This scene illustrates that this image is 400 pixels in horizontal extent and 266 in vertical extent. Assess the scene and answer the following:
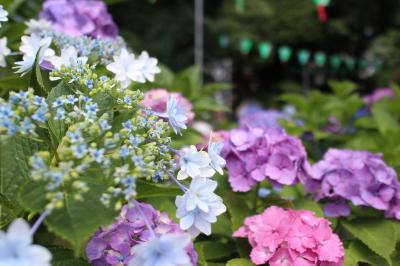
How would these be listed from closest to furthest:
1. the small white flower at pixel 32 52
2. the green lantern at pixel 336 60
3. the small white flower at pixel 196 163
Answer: the small white flower at pixel 196 163 < the small white flower at pixel 32 52 < the green lantern at pixel 336 60

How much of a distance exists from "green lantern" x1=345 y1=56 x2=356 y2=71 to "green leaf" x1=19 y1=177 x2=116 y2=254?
5.81 meters

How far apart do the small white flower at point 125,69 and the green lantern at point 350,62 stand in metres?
5.41

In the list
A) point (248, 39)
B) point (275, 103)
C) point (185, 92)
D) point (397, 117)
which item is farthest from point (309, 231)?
point (275, 103)

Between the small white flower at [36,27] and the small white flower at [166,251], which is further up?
the small white flower at [36,27]

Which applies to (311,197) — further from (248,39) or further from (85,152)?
(248,39)

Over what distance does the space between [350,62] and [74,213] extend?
19.2 feet

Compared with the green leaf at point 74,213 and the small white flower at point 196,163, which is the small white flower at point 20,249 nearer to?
the green leaf at point 74,213

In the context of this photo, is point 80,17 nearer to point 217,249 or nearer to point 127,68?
point 127,68

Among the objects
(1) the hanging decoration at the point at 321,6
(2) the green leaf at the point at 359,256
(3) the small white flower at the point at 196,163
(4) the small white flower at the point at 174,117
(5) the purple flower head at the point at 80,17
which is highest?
(4) the small white flower at the point at 174,117

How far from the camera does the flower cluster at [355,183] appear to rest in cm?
118

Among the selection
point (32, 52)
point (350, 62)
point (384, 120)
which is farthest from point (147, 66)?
point (350, 62)

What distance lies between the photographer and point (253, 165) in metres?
1.17

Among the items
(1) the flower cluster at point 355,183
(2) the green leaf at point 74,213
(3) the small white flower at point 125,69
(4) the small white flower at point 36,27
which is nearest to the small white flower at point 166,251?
(2) the green leaf at point 74,213

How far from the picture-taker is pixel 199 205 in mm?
781
